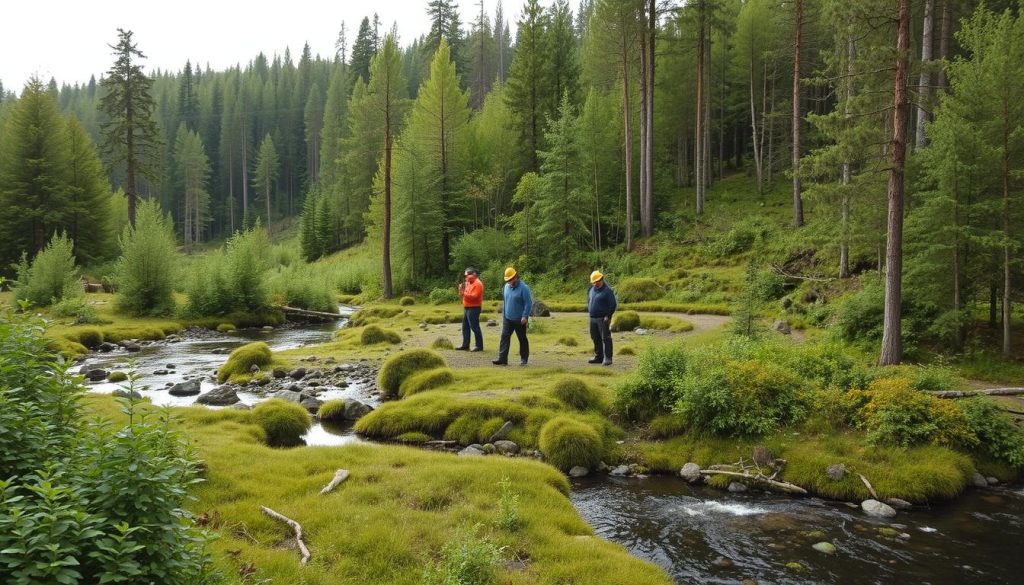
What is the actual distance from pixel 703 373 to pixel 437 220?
32.2m

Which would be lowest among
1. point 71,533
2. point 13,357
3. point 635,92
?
point 71,533

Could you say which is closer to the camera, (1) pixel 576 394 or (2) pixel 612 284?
(1) pixel 576 394

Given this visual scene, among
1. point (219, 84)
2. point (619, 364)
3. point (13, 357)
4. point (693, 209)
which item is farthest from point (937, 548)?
point (219, 84)

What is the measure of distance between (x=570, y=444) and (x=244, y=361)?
11.4 meters

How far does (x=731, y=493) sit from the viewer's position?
938 cm

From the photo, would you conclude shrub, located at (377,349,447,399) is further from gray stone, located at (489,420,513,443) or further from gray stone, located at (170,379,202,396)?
gray stone, located at (170,379,202,396)

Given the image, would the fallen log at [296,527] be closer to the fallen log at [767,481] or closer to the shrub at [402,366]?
the fallen log at [767,481]

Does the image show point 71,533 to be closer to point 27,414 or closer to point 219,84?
point 27,414

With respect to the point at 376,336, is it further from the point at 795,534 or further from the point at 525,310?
the point at 795,534

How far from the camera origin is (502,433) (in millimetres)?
11359

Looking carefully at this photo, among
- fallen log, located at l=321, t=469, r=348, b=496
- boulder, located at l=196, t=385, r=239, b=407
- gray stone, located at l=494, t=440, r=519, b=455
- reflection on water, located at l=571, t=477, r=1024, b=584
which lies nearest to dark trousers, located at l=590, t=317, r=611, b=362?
gray stone, located at l=494, t=440, r=519, b=455

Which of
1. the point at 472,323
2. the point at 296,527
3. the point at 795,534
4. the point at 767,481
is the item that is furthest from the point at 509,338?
the point at 296,527

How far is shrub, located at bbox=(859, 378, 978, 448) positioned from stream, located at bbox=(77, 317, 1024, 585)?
3.25 feet

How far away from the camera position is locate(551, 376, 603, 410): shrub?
12266 mm
